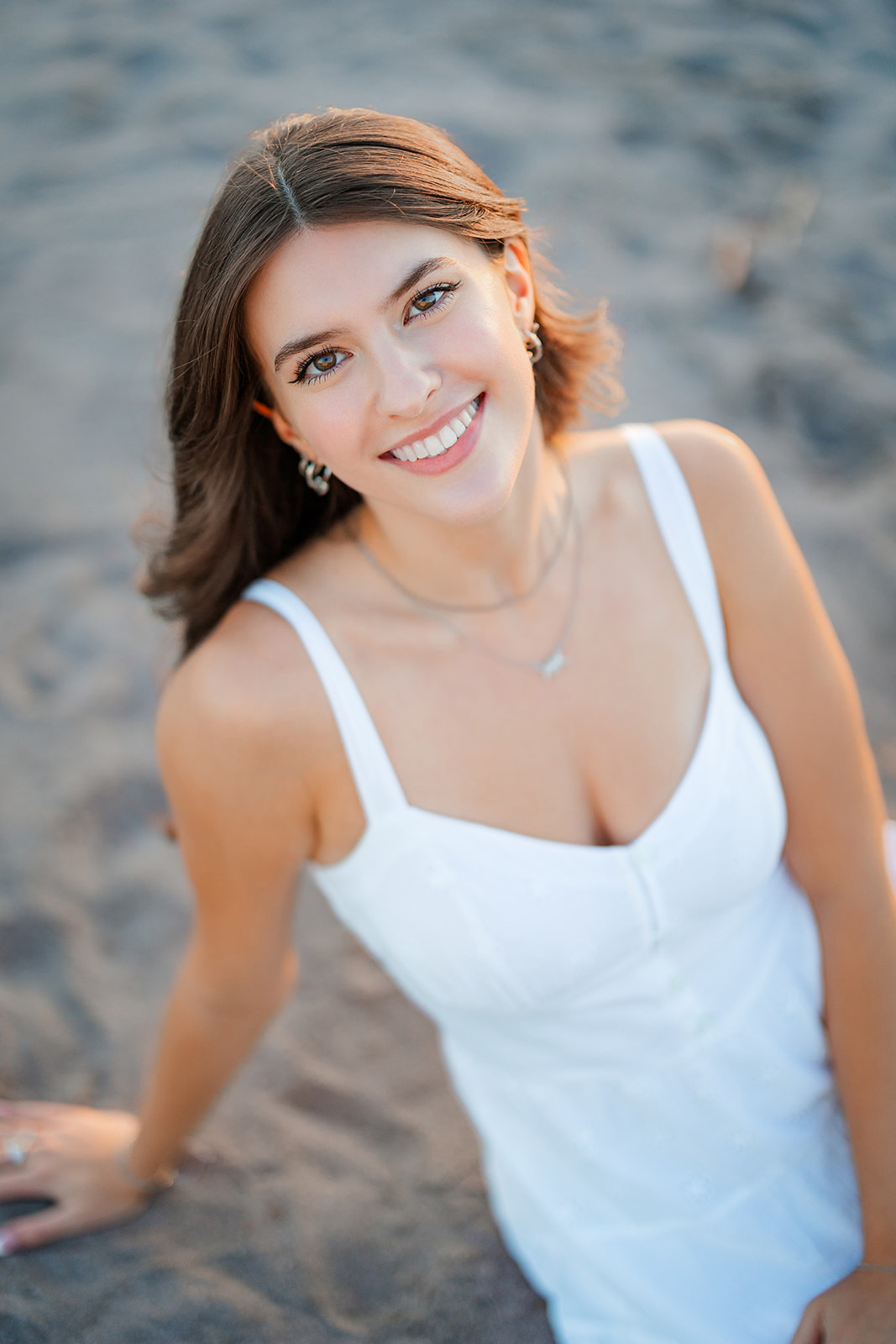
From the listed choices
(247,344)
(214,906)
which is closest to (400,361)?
(247,344)

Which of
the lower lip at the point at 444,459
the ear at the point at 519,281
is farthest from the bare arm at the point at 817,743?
the lower lip at the point at 444,459

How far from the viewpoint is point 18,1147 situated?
2.14m

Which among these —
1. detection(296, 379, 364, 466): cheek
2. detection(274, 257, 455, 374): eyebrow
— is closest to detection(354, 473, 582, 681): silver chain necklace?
detection(296, 379, 364, 466): cheek

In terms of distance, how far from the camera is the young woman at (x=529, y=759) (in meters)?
1.55

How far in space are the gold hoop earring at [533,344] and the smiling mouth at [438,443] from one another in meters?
0.24

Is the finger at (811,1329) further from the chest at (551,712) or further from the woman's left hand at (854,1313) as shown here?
the chest at (551,712)

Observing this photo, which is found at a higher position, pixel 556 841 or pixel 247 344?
pixel 247 344

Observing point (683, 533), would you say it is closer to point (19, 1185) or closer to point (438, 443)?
point (438, 443)

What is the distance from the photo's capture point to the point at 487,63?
17.3ft

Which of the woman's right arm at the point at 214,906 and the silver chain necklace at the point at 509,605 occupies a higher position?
the silver chain necklace at the point at 509,605

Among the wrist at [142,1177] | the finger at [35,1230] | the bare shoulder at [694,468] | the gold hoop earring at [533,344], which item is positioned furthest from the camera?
the wrist at [142,1177]

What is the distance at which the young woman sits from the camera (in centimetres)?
155

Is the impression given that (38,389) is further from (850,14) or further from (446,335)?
(850,14)

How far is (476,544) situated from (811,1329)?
141 centimetres
